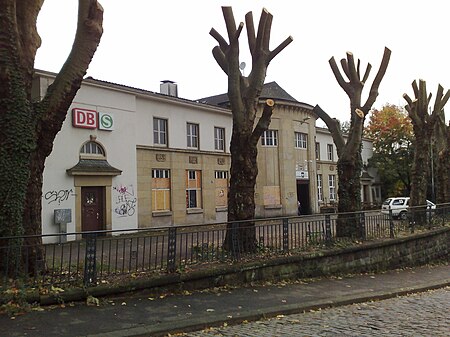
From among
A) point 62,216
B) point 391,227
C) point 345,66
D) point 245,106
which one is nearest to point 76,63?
point 245,106

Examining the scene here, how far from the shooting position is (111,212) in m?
21.9

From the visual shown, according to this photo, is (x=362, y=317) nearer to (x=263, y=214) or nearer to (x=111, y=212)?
(x=111, y=212)

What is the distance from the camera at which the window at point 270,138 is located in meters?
33.2

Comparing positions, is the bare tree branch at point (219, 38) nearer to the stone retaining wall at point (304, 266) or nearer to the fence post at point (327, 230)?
the fence post at point (327, 230)

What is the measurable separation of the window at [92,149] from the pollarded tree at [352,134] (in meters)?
10.8

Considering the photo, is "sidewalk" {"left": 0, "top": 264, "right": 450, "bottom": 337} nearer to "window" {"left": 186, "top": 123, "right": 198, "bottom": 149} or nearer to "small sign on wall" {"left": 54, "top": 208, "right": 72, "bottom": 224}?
"small sign on wall" {"left": 54, "top": 208, "right": 72, "bottom": 224}

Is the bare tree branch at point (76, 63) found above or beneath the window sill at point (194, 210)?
above

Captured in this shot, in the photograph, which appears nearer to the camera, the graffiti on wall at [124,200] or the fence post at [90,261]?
the fence post at [90,261]

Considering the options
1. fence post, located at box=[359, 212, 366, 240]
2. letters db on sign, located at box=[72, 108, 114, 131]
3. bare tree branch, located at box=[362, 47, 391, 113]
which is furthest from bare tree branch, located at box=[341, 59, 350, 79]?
letters db on sign, located at box=[72, 108, 114, 131]

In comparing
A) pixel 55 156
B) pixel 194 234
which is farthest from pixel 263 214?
pixel 194 234

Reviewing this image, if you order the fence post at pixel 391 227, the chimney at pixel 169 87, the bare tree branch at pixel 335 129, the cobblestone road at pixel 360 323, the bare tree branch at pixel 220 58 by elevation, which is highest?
the chimney at pixel 169 87

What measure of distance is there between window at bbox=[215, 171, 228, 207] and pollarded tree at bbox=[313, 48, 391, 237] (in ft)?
42.7

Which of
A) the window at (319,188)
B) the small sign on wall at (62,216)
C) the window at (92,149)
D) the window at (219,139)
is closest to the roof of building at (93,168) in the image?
the window at (92,149)

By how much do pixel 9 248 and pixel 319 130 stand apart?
3631 centimetres
